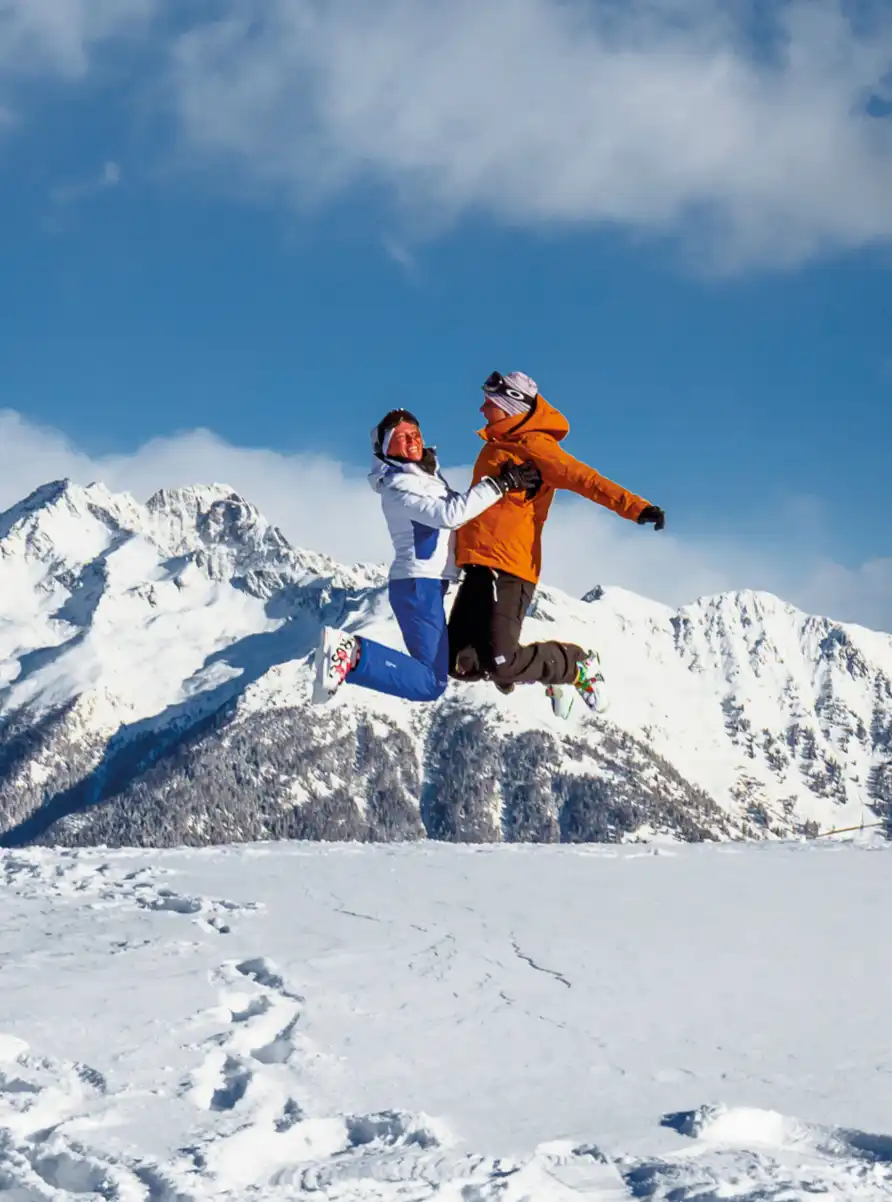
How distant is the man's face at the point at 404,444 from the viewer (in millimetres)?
11188

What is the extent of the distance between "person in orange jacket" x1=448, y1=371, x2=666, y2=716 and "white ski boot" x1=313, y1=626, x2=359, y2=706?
105cm

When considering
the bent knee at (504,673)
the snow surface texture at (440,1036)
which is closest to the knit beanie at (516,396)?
the bent knee at (504,673)

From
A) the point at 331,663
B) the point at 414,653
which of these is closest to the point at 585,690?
the point at 414,653

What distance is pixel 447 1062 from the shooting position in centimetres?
991

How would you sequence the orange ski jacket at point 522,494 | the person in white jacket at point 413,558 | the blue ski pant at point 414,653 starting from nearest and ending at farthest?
the person in white jacket at point 413,558 < the orange ski jacket at point 522,494 < the blue ski pant at point 414,653

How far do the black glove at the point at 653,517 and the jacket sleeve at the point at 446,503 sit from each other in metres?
1.32

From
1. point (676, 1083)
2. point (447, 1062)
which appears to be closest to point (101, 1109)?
point (447, 1062)

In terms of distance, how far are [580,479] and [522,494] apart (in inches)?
23.3

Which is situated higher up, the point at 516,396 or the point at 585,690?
the point at 516,396

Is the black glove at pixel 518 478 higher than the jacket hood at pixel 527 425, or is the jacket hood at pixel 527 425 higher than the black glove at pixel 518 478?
the jacket hood at pixel 527 425

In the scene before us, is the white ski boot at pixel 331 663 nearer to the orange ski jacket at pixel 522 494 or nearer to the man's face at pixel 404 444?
the orange ski jacket at pixel 522 494

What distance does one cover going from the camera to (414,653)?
38.5ft

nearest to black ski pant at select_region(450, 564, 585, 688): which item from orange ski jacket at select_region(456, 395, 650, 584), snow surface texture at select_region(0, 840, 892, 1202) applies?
orange ski jacket at select_region(456, 395, 650, 584)

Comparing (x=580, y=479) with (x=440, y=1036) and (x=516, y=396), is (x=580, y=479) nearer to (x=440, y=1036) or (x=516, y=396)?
(x=516, y=396)
